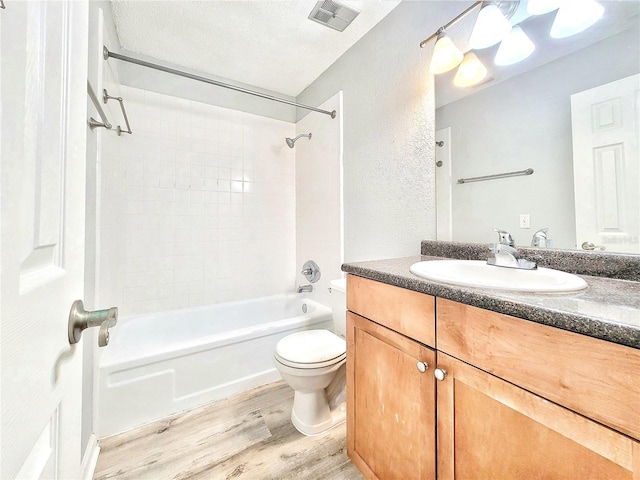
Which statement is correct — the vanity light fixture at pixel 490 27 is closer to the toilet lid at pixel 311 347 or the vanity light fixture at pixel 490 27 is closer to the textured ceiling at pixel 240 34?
the textured ceiling at pixel 240 34

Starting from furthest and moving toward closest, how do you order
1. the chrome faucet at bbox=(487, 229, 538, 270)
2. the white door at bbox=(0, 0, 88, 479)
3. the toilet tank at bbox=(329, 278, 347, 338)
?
the toilet tank at bbox=(329, 278, 347, 338)
the chrome faucet at bbox=(487, 229, 538, 270)
the white door at bbox=(0, 0, 88, 479)

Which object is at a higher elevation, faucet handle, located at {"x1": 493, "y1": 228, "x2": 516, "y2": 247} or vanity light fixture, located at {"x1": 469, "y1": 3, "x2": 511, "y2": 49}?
vanity light fixture, located at {"x1": 469, "y1": 3, "x2": 511, "y2": 49}

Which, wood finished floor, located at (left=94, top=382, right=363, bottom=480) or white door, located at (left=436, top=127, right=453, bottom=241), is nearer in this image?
wood finished floor, located at (left=94, top=382, right=363, bottom=480)

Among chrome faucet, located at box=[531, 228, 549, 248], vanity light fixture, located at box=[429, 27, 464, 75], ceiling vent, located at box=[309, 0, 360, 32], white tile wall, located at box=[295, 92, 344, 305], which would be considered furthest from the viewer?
white tile wall, located at box=[295, 92, 344, 305]

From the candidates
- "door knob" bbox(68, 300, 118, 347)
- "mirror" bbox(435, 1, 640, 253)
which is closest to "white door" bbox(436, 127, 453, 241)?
"mirror" bbox(435, 1, 640, 253)

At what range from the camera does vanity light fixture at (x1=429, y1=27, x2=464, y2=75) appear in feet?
4.01

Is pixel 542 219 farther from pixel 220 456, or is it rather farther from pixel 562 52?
pixel 220 456

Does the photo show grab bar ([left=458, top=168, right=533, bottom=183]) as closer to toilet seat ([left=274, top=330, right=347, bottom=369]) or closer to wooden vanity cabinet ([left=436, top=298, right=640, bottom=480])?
wooden vanity cabinet ([left=436, top=298, right=640, bottom=480])

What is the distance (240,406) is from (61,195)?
1.62 metres

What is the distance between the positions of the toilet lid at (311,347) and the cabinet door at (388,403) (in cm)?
26

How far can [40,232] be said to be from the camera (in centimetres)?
33

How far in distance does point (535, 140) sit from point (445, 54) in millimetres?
588

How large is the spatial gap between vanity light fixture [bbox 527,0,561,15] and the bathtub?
1.98 m

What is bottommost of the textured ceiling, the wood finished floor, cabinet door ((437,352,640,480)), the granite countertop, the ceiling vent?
the wood finished floor
